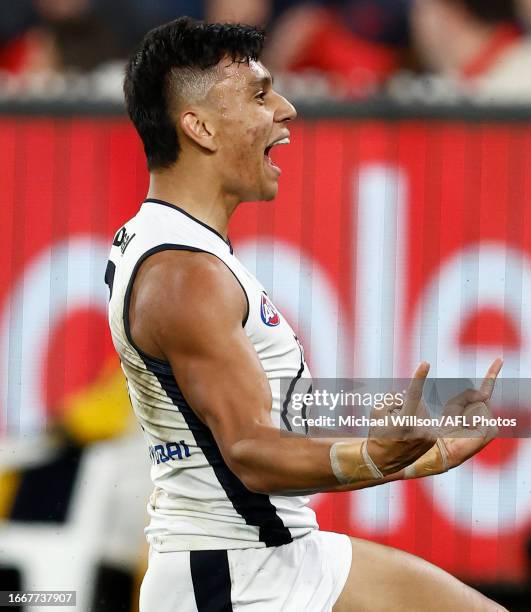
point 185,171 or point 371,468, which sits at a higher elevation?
point 185,171

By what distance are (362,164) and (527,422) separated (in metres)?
1.48

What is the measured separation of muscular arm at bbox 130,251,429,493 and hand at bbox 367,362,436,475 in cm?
3

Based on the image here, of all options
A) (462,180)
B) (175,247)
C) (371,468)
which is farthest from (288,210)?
(371,468)

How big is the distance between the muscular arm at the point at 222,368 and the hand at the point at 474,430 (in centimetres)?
24

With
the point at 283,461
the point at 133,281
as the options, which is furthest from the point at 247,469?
the point at 133,281

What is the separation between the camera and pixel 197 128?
2.85m

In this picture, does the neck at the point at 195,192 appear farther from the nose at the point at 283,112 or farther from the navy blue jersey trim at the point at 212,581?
the navy blue jersey trim at the point at 212,581

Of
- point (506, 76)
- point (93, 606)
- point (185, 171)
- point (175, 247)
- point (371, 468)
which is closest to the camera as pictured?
point (371, 468)

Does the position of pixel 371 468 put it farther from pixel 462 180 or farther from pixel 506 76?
pixel 506 76

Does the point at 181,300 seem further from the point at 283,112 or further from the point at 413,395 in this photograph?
the point at 283,112

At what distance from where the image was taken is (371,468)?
229 cm

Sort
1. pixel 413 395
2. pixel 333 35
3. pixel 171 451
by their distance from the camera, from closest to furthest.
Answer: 1. pixel 413 395
2. pixel 171 451
3. pixel 333 35

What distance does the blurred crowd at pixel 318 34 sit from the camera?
19.1 ft

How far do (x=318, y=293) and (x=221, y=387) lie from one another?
2193 millimetres
